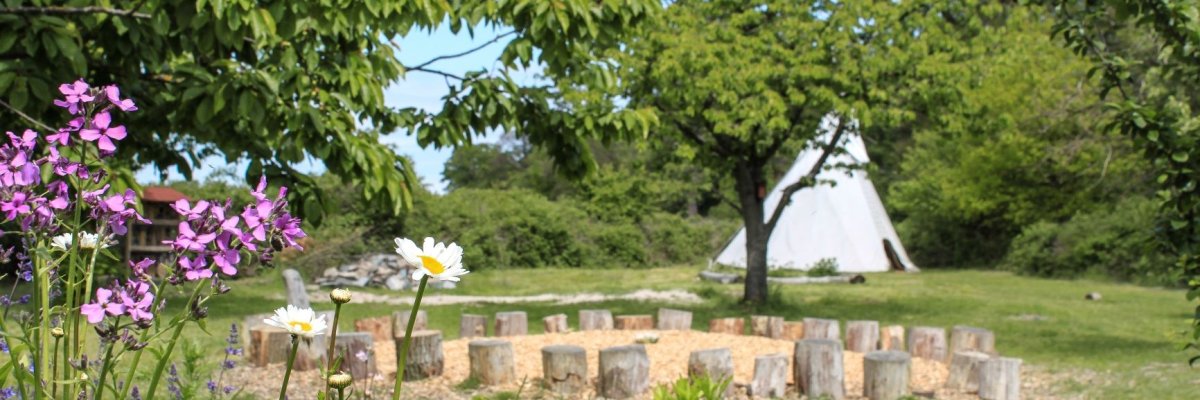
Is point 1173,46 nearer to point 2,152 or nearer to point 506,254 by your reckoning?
point 2,152

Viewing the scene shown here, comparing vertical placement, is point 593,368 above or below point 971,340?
below

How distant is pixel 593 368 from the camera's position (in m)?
8.02

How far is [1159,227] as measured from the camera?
16.1 feet

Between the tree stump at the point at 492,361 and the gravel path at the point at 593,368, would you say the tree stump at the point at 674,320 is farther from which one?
the tree stump at the point at 492,361

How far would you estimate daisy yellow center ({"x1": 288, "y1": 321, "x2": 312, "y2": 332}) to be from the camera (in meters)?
1.64

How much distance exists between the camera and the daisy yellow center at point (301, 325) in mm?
1645

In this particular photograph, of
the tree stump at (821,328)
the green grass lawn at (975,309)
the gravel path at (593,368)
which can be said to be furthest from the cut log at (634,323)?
the green grass lawn at (975,309)

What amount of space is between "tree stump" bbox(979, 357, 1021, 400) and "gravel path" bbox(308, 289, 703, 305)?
9.22 metres

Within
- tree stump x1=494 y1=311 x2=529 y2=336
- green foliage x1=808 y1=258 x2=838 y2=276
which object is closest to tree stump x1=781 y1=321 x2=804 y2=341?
tree stump x1=494 y1=311 x2=529 y2=336

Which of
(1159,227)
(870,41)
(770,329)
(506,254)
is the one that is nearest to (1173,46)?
(1159,227)

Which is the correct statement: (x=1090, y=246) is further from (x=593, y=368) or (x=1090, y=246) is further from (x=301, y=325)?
(x=301, y=325)

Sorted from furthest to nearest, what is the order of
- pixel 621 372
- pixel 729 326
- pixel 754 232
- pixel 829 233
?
pixel 829 233 < pixel 754 232 < pixel 729 326 < pixel 621 372

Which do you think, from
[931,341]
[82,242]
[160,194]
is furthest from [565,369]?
[160,194]

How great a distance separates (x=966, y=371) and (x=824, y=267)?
17.0 m
